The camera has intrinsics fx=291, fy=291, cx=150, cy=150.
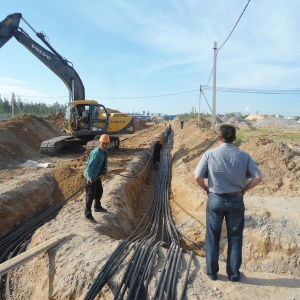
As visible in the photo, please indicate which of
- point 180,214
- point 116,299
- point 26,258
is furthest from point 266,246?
point 26,258

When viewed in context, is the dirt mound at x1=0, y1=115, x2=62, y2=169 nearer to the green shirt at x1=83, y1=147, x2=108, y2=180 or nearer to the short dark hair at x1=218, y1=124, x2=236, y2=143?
the green shirt at x1=83, y1=147, x2=108, y2=180

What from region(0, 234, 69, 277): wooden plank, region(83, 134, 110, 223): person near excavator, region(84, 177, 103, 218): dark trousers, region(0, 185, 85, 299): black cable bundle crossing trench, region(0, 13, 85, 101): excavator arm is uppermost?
region(0, 13, 85, 101): excavator arm

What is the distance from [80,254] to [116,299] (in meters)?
1.17

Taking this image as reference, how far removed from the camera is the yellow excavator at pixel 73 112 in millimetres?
13640

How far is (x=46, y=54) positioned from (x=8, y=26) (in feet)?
6.91

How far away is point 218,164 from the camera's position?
348 cm

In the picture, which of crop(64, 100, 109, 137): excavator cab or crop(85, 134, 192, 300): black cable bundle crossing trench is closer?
crop(85, 134, 192, 300): black cable bundle crossing trench

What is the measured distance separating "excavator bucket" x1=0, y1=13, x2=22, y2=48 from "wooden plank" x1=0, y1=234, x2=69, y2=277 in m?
13.2

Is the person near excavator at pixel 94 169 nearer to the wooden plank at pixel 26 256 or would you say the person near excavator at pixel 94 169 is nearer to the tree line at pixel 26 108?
the wooden plank at pixel 26 256

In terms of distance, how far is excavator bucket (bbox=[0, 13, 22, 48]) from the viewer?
46.7ft

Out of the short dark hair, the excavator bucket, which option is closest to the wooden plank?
the short dark hair

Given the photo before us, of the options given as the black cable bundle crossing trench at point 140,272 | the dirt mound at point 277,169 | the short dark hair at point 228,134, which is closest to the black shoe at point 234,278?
the black cable bundle crossing trench at point 140,272

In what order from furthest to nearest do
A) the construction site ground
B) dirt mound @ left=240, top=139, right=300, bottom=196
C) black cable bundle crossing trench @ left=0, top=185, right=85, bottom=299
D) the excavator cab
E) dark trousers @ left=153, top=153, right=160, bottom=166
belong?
1. dark trousers @ left=153, top=153, right=160, bottom=166
2. the excavator cab
3. dirt mound @ left=240, top=139, right=300, bottom=196
4. black cable bundle crossing trench @ left=0, top=185, right=85, bottom=299
5. the construction site ground

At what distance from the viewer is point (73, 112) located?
13.6 m
